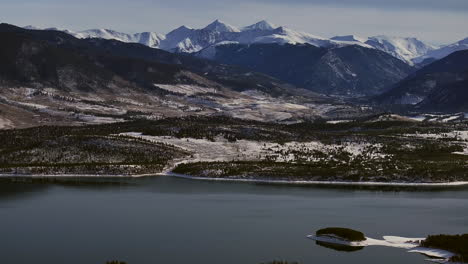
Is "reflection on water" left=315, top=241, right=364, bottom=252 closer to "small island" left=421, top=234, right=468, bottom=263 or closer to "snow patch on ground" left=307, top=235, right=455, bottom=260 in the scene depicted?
"snow patch on ground" left=307, top=235, right=455, bottom=260

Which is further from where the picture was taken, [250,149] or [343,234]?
[250,149]

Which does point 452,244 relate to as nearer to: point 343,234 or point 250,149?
point 343,234

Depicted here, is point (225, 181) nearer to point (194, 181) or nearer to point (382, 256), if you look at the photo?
point (194, 181)

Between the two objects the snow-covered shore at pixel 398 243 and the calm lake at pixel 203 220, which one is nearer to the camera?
the snow-covered shore at pixel 398 243

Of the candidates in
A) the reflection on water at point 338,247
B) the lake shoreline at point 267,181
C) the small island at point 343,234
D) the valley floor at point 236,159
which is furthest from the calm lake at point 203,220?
the valley floor at point 236,159

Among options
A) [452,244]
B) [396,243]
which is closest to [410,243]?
[396,243]

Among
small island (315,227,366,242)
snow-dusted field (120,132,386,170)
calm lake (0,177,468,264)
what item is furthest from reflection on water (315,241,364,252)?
snow-dusted field (120,132,386,170)

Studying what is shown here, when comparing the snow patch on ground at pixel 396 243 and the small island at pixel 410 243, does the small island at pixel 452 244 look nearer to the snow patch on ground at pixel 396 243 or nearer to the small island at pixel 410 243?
the small island at pixel 410 243

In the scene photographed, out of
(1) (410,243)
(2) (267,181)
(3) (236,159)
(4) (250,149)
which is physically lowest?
(1) (410,243)
